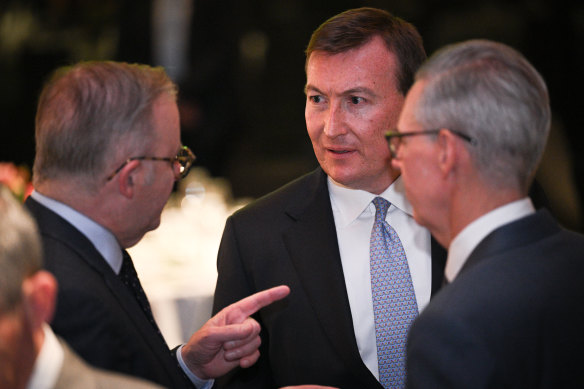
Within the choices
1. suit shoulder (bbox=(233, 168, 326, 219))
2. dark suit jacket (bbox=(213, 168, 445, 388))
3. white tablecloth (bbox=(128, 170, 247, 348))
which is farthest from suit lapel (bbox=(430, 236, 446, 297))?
white tablecloth (bbox=(128, 170, 247, 348))

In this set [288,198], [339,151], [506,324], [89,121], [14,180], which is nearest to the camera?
[506,324]

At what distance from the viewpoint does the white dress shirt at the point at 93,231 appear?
1654 mm

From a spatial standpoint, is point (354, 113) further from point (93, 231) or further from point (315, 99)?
point (93, 231)

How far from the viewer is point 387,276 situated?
2.03m

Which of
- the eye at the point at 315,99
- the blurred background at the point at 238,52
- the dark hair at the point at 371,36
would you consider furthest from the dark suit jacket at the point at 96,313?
the blurred background at the point at 238,52

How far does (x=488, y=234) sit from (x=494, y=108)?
0.25 m

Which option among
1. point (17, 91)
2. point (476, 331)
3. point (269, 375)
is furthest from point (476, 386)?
point (17, 91)

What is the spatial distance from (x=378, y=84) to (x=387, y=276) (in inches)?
21.9

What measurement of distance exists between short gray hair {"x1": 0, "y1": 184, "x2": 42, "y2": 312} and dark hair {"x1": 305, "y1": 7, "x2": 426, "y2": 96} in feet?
4.02

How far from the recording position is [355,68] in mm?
2100

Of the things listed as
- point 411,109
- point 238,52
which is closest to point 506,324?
point 411,109

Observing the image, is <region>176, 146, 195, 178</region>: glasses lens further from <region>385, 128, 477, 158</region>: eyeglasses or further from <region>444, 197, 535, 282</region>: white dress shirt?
<region>444, 197, 535, 282</region>: white dress shirt

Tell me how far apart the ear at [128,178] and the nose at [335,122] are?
0.61 m

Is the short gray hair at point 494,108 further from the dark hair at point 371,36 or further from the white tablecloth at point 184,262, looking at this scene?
the white tablecloth at point 184,262
